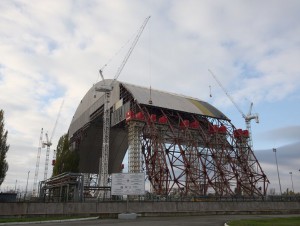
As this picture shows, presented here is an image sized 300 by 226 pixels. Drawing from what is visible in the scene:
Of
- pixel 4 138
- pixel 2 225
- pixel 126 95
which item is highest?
pixel 126 95

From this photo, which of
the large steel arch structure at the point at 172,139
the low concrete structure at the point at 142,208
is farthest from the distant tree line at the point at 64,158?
the low concrete structure at the point at 142,208

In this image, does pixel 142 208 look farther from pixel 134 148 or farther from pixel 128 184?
pixel 134 148

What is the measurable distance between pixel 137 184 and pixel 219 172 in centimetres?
3509

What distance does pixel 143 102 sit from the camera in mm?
64812

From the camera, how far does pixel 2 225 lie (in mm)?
24547

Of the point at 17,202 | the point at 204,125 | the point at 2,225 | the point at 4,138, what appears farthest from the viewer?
the point at 204,125

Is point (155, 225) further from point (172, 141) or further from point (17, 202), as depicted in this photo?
point (172, 141)

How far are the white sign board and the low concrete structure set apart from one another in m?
3.38

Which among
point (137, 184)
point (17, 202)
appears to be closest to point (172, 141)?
point (137, 184)

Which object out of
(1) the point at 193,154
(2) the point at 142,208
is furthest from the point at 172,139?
(2) the point at 142,208

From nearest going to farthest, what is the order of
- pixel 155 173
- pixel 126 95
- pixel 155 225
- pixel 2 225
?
1. pixel 155 225
2. pixel 2 225
3. pixel 155 173
4. pixel 126 95

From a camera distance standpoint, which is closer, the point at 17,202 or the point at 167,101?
the point at 17,202

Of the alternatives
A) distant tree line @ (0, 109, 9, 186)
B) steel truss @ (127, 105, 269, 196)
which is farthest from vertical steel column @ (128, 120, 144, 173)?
distant tree line @ (0, 109, 9, 186)

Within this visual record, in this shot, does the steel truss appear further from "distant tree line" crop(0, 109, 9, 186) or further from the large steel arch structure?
"distant tree line" crop(0, 109, 9, 186)
